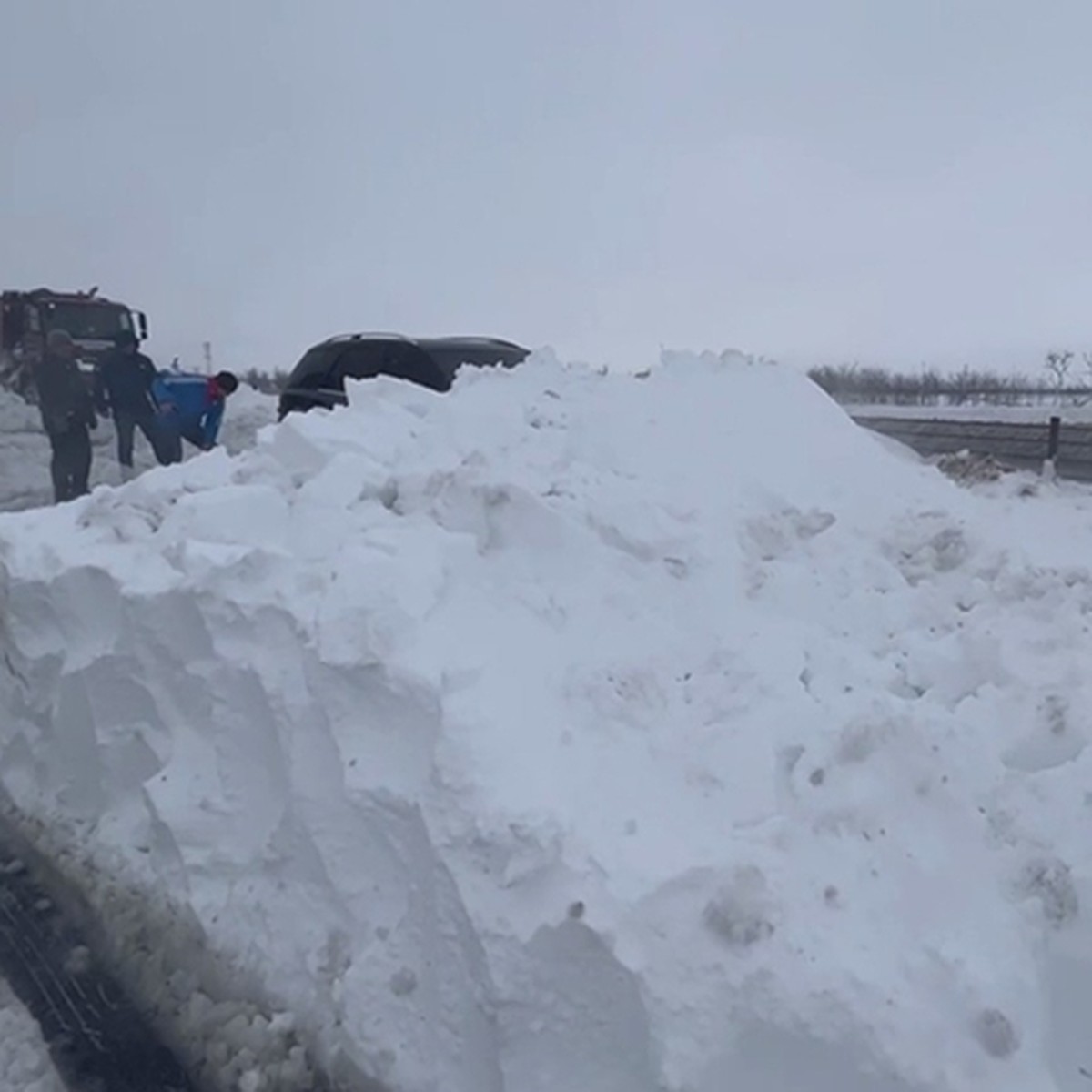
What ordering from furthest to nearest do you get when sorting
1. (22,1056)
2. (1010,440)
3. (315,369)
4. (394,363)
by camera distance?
(1010,440)
(315,369)
(394,363)
(22,1056)

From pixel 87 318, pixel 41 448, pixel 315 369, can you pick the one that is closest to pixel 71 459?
pixel 315 369

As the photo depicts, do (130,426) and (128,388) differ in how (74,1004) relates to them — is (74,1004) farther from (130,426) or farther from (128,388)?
(130,426)

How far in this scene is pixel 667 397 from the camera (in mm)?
6156

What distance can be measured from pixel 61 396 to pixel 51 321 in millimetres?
10323

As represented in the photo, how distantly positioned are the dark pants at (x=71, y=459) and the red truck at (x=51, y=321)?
8871mm

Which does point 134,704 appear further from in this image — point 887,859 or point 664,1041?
point 887,859

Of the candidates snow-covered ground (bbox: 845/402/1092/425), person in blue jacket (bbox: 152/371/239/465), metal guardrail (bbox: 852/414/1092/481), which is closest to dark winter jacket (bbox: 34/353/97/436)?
person in blue jacket (bbox: 152/371/239/465)

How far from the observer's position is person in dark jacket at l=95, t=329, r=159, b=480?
36.4 ft

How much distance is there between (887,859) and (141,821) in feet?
8.72

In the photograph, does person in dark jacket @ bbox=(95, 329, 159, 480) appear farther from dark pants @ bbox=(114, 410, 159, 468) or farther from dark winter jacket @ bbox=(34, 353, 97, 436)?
dark winter jacket @ bbox=(34, 353, 97, 436)

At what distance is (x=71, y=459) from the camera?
34.8ft

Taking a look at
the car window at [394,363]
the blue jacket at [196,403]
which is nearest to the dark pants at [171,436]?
the blue jacket at [196,403]

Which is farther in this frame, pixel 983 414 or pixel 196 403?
pixel 983 414

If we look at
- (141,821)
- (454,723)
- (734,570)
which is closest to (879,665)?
(734,570)
